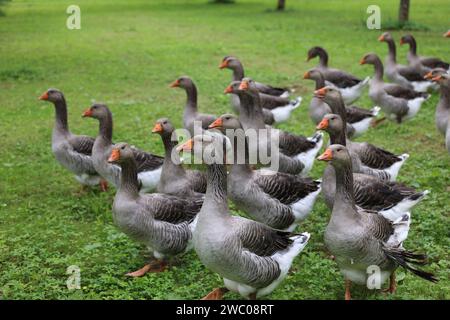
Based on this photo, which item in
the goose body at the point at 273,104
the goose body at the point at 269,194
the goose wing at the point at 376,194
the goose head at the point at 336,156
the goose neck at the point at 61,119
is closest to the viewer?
the goose head at the point at 336,156

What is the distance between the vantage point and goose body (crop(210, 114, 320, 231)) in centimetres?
642

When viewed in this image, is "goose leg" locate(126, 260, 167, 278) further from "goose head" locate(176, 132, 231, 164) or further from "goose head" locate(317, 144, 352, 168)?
"goose head" locate(317, 144, 352, 168)

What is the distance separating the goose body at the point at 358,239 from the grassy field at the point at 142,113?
394 millimetres

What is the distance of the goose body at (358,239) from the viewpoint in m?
5.11

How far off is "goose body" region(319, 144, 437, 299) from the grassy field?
394 mm

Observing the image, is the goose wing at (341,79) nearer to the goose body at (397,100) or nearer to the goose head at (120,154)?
the goose body at (397,100)

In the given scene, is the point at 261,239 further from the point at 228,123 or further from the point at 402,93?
the point at 402,93

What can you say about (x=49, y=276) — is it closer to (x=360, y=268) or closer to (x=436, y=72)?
(x=360, y=268)

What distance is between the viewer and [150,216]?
592 centimetres

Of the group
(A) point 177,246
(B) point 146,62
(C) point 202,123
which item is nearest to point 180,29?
(B) point 146,62

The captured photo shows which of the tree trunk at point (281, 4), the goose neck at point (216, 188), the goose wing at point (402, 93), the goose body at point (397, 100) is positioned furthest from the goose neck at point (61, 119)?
the tree trunk at point (281, 4)

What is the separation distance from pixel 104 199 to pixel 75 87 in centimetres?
→ 721

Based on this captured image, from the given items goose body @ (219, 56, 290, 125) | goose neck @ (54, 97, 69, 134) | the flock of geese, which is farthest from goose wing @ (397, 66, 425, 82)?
goose neck @ (54, 97, 69, 134)

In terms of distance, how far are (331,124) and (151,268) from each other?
8.65 ft
